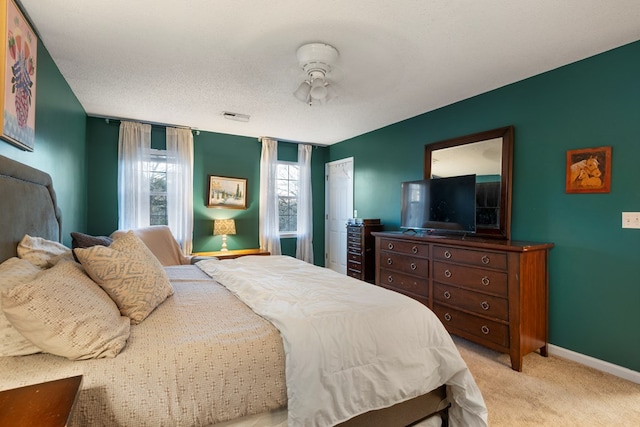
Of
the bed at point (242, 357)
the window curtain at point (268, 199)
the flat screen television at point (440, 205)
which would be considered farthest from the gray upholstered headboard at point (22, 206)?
the flat screen television at point (440, 205)

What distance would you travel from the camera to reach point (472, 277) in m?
2.62

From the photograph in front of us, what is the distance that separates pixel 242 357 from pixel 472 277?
221cm

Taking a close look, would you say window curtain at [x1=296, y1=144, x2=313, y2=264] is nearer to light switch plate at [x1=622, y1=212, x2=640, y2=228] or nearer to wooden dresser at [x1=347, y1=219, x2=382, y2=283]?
wooden dresser at [x1=347, y1=219, x2=382, y2=283]

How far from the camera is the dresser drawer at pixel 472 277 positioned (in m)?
2.43

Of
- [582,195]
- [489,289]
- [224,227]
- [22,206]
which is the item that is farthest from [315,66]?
[224,227]

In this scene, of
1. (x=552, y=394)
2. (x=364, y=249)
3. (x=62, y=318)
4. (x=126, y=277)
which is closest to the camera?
(x=62, y=318)

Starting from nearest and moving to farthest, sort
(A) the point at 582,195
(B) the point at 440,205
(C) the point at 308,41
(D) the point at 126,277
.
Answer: (D) the point at 126,277 → (C) the point at 308,41 → (A) the point at 582,195 → (B) the point at 440,205

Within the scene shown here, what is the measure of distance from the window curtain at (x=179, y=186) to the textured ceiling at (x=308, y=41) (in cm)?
98

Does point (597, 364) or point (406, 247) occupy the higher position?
point (406, 247)

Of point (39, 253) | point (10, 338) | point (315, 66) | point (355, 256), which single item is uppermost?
point (315, 66)

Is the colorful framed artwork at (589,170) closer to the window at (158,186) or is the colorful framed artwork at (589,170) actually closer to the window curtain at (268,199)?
the window curtain at (268,199)

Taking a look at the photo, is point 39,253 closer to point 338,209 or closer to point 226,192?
point 226,192

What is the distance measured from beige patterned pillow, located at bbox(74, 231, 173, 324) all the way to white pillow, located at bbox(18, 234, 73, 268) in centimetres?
25

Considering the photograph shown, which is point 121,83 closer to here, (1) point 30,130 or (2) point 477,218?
(1) point 30,130
